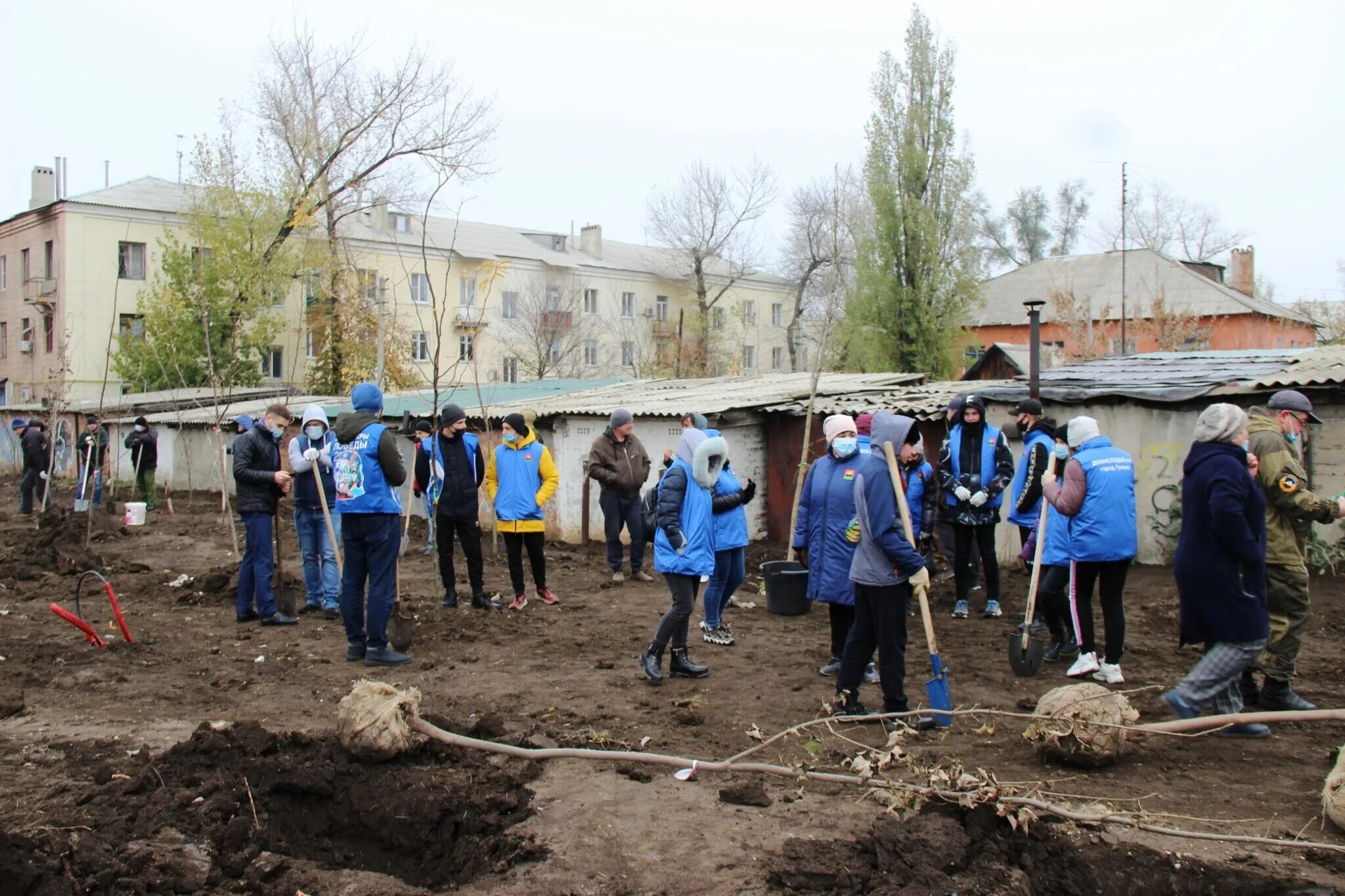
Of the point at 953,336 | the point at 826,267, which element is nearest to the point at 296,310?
the point at 826,267

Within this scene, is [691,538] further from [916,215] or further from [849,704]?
[916,215]

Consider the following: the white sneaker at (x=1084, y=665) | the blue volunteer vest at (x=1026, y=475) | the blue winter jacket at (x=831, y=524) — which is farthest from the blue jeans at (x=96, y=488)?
the white sneaker at (x=1084, y=665)

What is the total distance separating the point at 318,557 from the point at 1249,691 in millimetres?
7766

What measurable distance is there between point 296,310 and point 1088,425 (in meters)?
42.7

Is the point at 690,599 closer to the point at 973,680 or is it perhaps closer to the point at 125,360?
the point at 973,680

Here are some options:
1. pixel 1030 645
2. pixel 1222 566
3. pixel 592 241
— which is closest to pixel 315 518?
pixel 1030 645

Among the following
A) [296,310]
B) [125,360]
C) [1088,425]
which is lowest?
[1088,425]

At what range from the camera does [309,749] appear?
5340 mm

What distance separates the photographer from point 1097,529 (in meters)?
6.86

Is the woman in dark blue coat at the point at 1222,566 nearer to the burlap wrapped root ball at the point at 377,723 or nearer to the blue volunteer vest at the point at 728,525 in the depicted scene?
the blue volunteer vest at the point at 728,525

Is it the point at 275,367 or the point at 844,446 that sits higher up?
the point at 275,367

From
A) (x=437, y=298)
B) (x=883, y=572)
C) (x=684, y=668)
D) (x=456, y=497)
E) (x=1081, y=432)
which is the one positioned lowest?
(x=684, y=668)

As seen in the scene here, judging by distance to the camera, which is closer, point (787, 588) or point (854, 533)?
point (854, 533)

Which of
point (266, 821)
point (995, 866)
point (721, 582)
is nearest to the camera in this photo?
point (995, 866)
